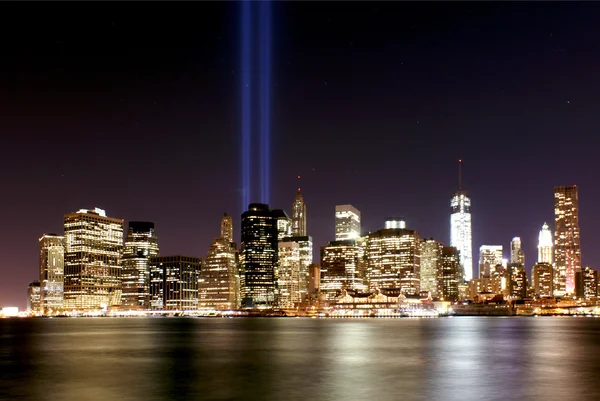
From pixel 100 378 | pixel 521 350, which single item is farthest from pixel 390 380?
pixel 521 350

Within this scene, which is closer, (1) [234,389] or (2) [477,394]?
(2) [477,394]

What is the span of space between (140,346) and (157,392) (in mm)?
50100

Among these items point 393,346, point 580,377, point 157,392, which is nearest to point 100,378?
point 157,392

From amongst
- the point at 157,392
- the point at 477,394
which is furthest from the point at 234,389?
the point at 477,394

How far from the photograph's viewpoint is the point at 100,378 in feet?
187

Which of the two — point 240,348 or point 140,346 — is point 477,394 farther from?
point 140,346

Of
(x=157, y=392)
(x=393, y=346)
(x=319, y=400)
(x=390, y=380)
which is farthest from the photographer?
(x=393, y=346)

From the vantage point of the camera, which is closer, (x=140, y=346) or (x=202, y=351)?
(x=202, y=351)

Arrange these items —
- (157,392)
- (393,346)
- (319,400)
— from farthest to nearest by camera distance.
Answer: (393,346) < (157,392) < (319,400)

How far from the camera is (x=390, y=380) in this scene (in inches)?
2149

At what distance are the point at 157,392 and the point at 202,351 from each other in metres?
40.1

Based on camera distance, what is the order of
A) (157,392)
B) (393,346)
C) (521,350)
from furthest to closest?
(393,346) < (521,350) < (157,392)

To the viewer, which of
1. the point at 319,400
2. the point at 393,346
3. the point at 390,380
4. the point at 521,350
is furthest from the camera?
the point at 393,346

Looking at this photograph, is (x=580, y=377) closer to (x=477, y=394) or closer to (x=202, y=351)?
(x=477, y=394)
